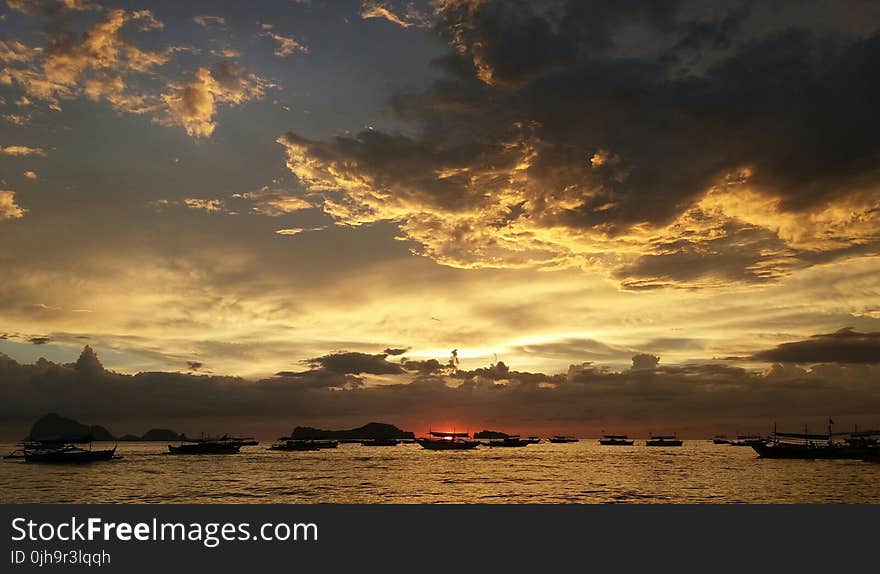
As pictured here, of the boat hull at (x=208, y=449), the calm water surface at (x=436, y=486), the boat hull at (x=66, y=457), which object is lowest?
the boat hull at (x=208, y=449)

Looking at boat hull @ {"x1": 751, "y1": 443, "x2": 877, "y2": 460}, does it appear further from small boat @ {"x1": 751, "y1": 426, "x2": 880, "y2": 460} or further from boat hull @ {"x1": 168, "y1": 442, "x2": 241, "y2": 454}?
boat hull @ {"x1": 168, "y1": 442, "x2": 241, "y2": 454}

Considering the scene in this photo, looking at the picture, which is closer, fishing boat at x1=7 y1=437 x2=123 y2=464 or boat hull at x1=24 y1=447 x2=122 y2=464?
fishing boat at x1=7 y1=437 x2=123 y2=464

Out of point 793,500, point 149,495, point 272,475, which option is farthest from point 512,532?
point 272,475

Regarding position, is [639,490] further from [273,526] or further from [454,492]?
[273,526]

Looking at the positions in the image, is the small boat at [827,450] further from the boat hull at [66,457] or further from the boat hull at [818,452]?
the boat hull at [66,457]

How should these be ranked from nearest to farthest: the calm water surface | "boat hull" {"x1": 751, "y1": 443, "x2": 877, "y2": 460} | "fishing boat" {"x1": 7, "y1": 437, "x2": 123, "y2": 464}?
the calm water surface < "fishing boat" {"x1": 7, "y1": 437, "x2": 123, "y2": 464} < "boat hull" {"x1": 751, "y1": 443, "x2": 877, "y2": 460}

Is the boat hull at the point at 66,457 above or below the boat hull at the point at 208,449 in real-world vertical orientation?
above

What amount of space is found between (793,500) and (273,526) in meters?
69.5

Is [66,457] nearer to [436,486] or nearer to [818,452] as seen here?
[436,486]

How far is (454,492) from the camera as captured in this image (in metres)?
80.0

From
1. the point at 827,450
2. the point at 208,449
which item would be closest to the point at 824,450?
the point at 827,450

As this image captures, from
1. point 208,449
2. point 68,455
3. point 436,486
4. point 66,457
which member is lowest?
point 208,449

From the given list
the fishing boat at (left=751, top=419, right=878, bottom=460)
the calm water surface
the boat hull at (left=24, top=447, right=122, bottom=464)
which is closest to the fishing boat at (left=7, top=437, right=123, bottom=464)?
the boat hull at (left=24, top=447, right=122, bottom=464)

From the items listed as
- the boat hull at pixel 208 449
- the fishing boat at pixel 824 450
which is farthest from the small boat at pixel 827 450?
the boat hull at pixel 208 449
